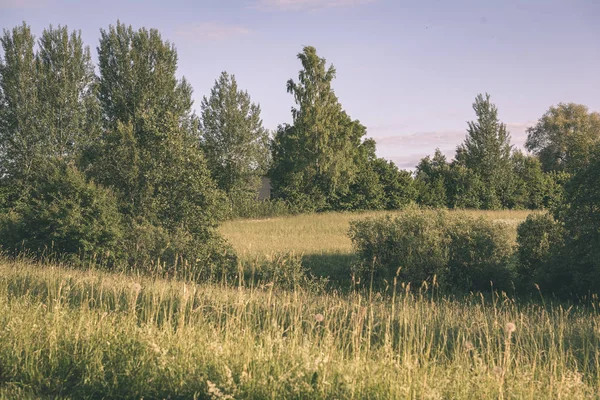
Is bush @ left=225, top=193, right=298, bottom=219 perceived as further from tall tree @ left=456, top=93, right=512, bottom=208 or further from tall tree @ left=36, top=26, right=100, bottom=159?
tall tree @ left=456, top=93, right=512, bottom=208

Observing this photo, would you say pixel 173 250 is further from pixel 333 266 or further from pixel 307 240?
pixel 307 240

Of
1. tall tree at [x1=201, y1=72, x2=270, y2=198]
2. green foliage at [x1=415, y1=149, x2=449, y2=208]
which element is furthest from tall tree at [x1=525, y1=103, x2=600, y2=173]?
tall tree at [x1=201, y1=72, x2=270, y2=198]

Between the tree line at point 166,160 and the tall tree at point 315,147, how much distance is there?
11cm

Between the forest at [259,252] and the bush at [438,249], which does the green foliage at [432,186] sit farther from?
the bush at [438,249]

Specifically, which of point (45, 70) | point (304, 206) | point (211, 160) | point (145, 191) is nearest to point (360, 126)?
point (304, 206)

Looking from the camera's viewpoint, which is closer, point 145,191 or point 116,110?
point 145,191

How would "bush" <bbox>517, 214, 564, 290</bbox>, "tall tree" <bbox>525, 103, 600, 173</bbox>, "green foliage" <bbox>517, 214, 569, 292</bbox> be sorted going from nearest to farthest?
"green foliage" <bbox>517, 214, 569, 292</bbox> < "bush" <bbox>517, 214, 564, 290</bbox> < "tall tree" <bbox>525, 103, 600, 173</bbox>

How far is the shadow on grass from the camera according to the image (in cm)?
1873

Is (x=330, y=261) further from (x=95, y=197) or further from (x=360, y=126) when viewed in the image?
(x=360, y=126)

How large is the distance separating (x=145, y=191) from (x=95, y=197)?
80.0 inches

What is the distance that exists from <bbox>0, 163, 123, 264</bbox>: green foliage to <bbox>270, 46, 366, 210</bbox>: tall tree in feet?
78.4

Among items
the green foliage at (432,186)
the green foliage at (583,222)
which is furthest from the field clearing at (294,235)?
the green foliage at (432,186)

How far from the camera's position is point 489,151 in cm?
4859

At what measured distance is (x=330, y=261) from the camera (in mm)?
20688
